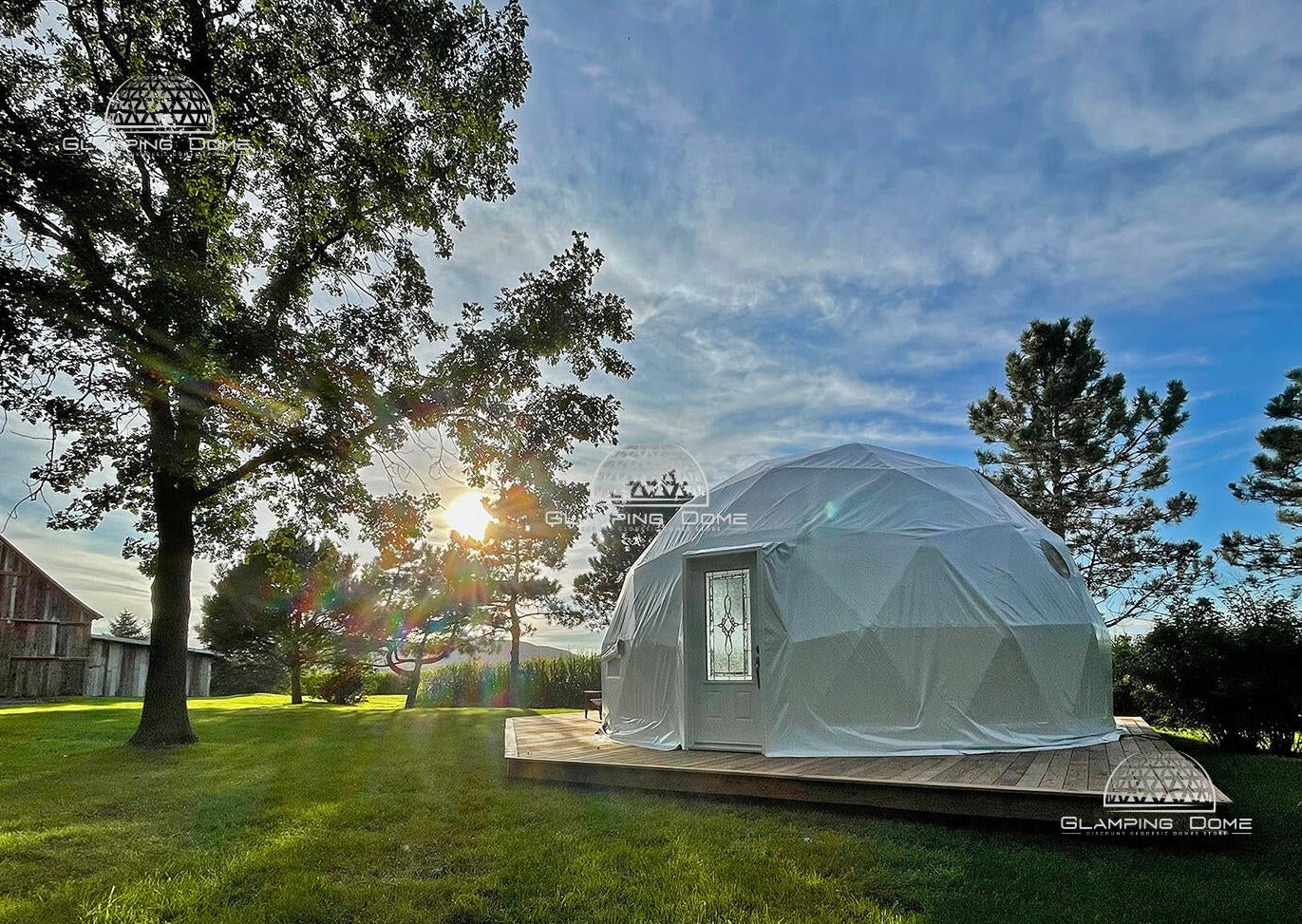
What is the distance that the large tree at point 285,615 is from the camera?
20.4m

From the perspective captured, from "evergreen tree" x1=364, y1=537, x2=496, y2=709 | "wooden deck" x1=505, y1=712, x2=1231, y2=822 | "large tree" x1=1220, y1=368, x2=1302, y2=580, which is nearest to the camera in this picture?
"wooden deck" x1=505, y1=712, x2=1231, y2=822

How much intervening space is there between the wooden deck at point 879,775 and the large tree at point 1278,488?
33.8ft

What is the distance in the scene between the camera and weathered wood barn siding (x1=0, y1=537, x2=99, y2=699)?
18.7 m

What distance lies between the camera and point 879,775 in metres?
5.53

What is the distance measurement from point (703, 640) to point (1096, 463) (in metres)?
14.4

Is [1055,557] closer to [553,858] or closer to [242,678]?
[553,858]

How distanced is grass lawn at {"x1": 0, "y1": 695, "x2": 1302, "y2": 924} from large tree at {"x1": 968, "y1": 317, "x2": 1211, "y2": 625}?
37.0 ft

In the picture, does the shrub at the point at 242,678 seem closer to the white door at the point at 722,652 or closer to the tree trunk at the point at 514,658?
the tree trunk at the point at 514,658

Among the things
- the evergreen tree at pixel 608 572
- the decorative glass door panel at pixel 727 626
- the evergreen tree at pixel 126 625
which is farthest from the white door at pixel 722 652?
the evergreen tree at pixel 126 625

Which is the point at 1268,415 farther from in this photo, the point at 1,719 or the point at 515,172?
the point at 1,719

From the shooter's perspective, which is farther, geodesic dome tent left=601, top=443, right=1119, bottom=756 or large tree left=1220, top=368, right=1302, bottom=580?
large tree left=1220, top=368, right=1302, bottom=580
